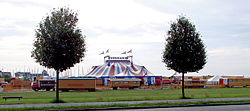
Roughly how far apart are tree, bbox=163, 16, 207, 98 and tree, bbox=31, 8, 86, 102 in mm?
9591

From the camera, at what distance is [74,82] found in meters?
56.8

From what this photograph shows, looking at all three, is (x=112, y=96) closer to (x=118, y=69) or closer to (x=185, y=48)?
(x=185, y=48)

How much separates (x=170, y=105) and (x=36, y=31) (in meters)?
13.0

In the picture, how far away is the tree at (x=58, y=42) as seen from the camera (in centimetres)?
2539

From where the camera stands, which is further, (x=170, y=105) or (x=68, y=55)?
(x=68, y=55)

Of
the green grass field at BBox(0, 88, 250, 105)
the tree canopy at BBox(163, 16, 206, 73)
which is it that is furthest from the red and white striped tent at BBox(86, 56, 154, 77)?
the tree canopy at BBox(163, 16, 206, 73)

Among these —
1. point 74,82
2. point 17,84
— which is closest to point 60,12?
point 74,82

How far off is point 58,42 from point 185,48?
12.5 meters

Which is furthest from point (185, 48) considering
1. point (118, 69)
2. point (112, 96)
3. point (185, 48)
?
point (118, 69)

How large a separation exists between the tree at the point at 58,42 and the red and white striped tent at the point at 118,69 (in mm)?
45931

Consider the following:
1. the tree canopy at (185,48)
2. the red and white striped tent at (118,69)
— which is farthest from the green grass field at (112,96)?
the red and white striped tent at (118,69)

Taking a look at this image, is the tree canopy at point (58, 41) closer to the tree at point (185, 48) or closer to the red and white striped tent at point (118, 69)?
the tree at point (185, 48)

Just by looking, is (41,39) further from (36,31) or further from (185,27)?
(185,27)

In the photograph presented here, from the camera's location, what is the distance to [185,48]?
2989 centimetres
